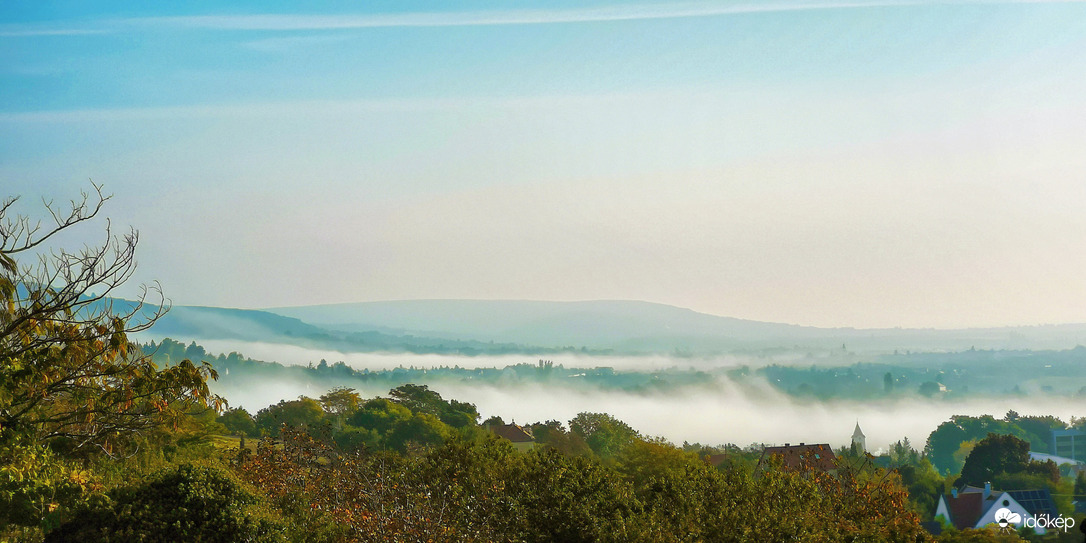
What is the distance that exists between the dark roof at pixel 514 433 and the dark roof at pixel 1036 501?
38222 mm

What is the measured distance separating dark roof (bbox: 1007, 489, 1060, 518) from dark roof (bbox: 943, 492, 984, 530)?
2.90 metres

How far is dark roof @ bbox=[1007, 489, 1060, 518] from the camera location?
232 feet

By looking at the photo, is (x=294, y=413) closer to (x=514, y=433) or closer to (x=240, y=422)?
(x=240, y=422)

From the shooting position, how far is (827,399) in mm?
194875

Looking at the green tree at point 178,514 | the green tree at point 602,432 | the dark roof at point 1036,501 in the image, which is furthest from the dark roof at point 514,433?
the green tree at point 178,514

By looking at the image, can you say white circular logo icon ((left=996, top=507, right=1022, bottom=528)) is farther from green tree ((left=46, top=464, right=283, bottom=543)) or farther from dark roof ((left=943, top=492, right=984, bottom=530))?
green tree ((left=46, top=464, right=283, bottom=543))

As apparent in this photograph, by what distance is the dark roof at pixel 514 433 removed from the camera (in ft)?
209

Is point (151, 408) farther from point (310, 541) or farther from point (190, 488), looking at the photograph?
point (310, 541)

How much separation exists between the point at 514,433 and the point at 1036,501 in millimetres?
40902

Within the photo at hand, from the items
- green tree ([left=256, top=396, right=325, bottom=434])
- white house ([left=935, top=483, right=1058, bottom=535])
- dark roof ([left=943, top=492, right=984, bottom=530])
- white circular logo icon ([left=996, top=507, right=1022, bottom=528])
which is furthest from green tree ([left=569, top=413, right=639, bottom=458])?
dark roof ([left=943, top=492, right=984, bottom=530])

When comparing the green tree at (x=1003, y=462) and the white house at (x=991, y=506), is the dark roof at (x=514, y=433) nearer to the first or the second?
the white house at (x=991, y=506)

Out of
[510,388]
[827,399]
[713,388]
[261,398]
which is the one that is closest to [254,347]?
[261,398]

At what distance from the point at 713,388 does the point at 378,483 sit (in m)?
188

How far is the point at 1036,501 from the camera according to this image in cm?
7100
